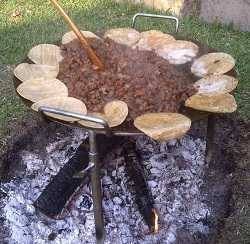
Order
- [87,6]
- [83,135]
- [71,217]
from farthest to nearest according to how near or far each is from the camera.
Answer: [87,6] < [83,135] < [71,217]

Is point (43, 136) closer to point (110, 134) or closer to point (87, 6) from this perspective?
point (110, 134)

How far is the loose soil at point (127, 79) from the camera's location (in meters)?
2.40

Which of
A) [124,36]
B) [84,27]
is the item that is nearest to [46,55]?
[124,36]

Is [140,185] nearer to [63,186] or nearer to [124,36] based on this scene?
[63,186]

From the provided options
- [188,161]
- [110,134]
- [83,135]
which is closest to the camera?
[110,134]

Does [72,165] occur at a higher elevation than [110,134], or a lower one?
lower

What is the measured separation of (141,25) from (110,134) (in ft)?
9.65

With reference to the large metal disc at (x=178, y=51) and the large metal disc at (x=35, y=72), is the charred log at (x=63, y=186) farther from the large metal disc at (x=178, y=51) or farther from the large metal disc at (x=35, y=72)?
the large metal disc at (x=178, y=51)

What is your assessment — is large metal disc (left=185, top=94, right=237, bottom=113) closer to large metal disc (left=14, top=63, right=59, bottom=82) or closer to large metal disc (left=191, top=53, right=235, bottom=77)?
large metal disc (left=191, top=53, right=235, bottom=77)

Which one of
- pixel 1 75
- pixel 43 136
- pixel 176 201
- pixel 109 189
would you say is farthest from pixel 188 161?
A: pixel 1 75

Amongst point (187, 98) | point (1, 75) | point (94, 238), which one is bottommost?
point (94, 238)

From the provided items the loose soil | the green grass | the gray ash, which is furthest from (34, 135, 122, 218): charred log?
the green grass

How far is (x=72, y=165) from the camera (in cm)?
284

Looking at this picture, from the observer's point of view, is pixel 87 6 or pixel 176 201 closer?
pixel 176 201
